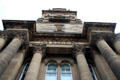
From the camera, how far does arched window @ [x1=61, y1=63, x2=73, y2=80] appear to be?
40.8 feet

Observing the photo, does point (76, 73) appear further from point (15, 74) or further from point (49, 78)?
point (15, 74)

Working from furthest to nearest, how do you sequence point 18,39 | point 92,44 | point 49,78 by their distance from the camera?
point 92,44 → point 18,39 → point 49,78

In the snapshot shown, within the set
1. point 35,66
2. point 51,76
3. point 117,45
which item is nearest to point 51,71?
point 51,76

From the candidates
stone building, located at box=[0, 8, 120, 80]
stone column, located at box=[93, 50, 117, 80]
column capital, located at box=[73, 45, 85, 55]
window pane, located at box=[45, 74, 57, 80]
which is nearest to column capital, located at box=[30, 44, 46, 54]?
stone building, located at box=[0, 8, 120, 80]

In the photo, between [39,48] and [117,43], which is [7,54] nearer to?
[39,48]

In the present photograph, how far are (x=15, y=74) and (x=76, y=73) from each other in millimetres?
4576

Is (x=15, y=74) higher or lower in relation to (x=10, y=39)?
lower

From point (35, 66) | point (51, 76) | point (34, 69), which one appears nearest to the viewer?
point (34, 69)

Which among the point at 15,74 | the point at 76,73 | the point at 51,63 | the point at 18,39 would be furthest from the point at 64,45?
the point at 15,74

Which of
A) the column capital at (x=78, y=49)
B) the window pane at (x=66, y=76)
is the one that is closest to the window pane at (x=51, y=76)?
the window pane at (x=66, y=76)

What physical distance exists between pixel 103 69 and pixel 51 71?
411 centimetres

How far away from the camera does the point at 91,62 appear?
14359 mm

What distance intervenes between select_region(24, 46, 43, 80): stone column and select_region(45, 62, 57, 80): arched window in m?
1.11

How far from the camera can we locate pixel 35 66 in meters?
11.8
